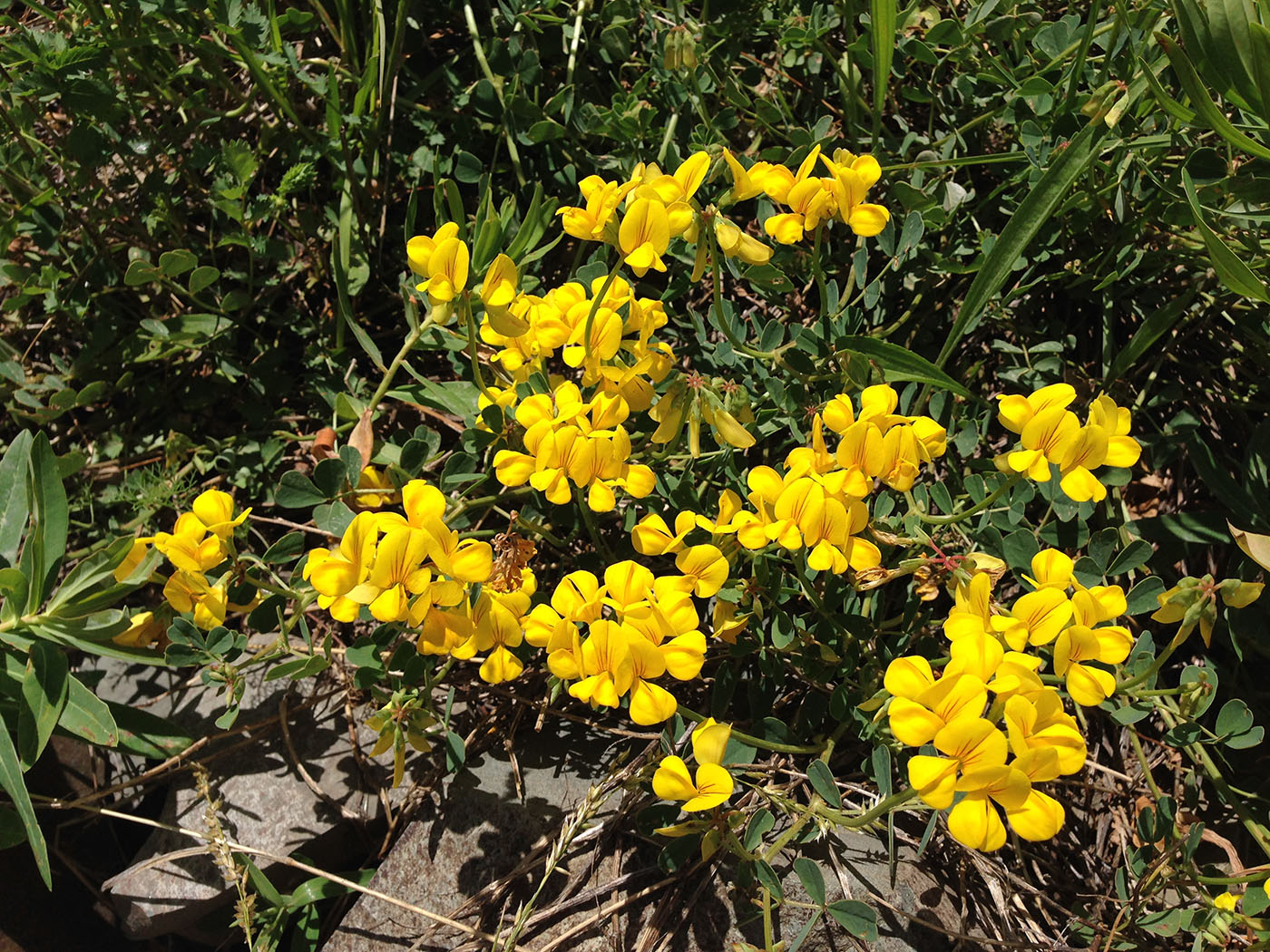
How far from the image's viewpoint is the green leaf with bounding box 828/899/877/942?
182 cm

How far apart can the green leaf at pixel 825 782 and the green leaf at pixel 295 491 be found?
1.20 m

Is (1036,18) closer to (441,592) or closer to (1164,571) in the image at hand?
A: (1164,571)

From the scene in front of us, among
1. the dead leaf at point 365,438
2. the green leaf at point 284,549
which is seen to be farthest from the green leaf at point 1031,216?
the green leaf at point 284,549

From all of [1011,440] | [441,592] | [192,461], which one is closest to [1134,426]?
[1011,440]

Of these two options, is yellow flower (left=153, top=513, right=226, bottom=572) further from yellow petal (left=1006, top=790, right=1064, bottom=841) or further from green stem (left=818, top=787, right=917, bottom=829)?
yellow petal (left=1006, top=790, right=1064, bottom=841)

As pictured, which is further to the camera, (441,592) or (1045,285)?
(1045,285)

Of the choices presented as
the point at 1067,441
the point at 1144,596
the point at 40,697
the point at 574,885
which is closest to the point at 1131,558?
the point at 1144,596

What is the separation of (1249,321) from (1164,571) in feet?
2.20

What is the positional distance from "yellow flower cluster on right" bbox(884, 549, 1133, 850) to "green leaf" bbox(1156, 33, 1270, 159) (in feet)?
2.99

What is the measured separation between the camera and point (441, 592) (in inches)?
66.9

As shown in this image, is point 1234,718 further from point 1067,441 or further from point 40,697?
point 40,697

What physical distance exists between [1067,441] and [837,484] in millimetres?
418

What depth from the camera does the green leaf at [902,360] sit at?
202 cm

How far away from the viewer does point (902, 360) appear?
203 cm
